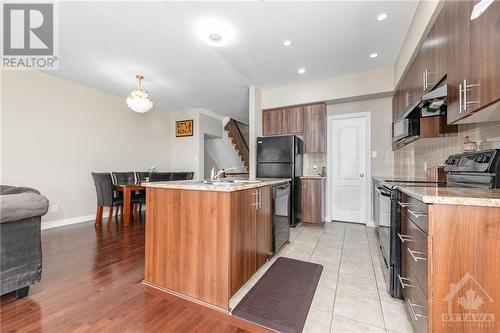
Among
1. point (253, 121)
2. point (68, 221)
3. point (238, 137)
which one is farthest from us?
point (238, 137)

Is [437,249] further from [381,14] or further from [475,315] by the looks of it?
[381,14]

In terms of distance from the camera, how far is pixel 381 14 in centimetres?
227

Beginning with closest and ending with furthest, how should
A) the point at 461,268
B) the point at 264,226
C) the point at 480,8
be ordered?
the point at 461,268 < the point at 480,8 < the point at 264,226

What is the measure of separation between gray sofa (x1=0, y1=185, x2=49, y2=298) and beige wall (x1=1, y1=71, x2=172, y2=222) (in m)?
2.47

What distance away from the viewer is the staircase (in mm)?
7175

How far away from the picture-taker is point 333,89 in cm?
387

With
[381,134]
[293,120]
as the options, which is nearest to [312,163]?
[293,120]

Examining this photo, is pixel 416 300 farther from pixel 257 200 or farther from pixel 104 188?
pixel 104 188

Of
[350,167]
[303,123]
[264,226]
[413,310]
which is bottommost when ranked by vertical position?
[413,310]

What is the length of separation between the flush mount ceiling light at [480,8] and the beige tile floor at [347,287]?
1903mm

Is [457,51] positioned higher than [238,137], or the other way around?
[238,137]

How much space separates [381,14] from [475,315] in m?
2.71

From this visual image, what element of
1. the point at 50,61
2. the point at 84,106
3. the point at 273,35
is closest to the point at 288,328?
the point at 273,35

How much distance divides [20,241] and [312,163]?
4.19m
